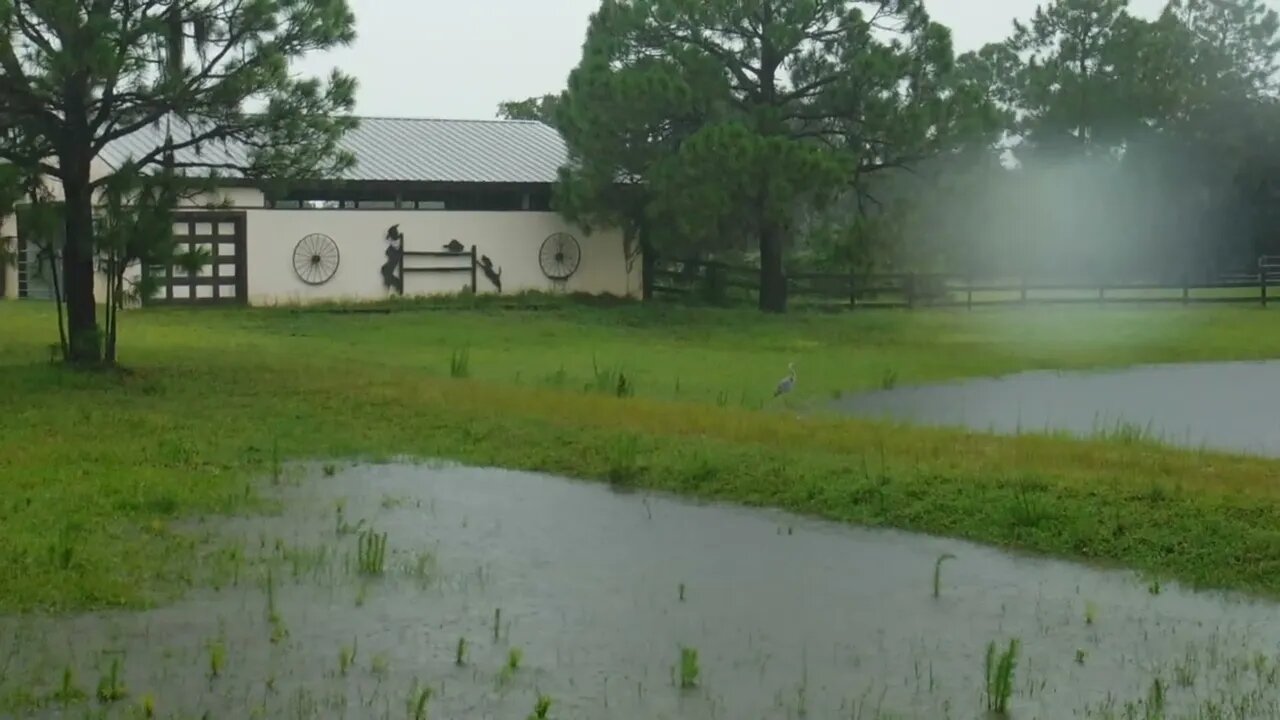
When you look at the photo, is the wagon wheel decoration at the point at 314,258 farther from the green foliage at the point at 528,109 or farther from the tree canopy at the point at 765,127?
the green foliage at the point at 528,109

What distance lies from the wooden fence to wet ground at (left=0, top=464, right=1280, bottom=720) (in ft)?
92.8

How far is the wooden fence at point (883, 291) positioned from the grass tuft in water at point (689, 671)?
3162cm

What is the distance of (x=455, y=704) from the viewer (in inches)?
274

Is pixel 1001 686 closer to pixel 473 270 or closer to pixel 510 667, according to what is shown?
pixel 510 667

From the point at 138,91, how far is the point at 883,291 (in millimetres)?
24880

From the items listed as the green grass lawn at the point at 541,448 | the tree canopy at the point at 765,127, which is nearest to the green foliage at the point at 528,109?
the tree canopy at the point at 765,127

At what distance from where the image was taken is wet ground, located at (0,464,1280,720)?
7.07 metres

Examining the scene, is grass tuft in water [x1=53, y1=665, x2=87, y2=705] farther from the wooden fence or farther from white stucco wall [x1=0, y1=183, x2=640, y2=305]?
the wooden fence

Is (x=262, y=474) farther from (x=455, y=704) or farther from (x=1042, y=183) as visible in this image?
(x=1042, y=183)

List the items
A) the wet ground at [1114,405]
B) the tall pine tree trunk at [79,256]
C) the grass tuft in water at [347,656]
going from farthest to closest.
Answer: the tall pine tree trunk at [79,256], the wet ground at [1114,405], the grass tuft in water at [347,656]

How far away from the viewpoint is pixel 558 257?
1486 inches

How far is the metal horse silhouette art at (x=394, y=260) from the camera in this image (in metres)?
35.5

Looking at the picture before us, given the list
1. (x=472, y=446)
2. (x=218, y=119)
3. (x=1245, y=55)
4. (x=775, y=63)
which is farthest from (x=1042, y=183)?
(x=472, y=446)

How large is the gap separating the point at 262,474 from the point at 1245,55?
5372cm
